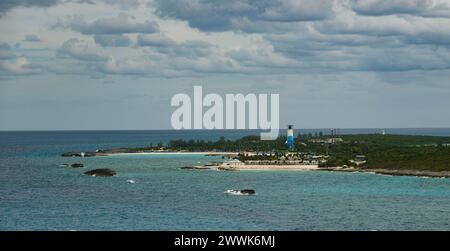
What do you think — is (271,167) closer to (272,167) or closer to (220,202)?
(272,167)

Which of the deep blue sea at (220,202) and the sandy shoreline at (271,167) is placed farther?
the sandy shoreline at (271,167)

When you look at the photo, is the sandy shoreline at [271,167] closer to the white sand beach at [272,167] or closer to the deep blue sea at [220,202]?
the white sand beach at [272,167]

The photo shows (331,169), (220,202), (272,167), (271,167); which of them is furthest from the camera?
(271,167)

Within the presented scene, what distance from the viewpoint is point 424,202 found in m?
106

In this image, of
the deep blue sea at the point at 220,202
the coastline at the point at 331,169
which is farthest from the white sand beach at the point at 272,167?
the deep blue sea at the point at 220,202

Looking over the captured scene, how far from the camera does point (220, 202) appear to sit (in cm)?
10725

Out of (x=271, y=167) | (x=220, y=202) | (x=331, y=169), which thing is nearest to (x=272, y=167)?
(x=271, y=167)

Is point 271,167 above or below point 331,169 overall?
below

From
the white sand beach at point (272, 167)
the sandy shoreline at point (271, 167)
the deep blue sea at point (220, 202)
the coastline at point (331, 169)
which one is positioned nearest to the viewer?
the deep blue sea at point (220, 202)

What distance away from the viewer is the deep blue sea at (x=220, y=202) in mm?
86000

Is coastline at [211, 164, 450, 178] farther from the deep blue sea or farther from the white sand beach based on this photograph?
the deep blue sea

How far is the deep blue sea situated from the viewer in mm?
86000
